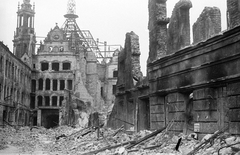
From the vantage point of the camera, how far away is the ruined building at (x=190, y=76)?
9047 mm

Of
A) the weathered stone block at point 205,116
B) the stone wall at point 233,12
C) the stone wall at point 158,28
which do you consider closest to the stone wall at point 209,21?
the stone wall at point 233,12

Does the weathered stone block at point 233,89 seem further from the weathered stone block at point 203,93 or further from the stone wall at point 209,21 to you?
the stone wall at point 209,21

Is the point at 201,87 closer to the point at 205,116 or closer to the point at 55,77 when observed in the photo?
the point at 205,116

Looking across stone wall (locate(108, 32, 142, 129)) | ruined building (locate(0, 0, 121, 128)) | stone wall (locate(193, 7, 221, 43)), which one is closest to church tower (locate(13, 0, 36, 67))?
ruined building (locate(0, 0, 121, 128))

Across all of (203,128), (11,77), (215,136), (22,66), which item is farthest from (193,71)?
(22,66)

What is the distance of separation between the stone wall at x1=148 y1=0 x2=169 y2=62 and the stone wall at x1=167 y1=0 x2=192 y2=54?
1553 mm

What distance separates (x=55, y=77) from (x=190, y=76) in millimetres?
40562

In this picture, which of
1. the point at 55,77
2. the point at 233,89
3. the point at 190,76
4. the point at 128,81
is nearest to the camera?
the point at 233,89

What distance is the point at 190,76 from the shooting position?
1101 cm

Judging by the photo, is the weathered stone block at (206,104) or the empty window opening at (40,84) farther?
the empty window opening at (40,84)

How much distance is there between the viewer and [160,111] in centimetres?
1316

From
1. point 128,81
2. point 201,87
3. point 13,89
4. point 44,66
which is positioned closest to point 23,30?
point 44,66

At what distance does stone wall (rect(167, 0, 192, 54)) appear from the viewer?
12.3 metres

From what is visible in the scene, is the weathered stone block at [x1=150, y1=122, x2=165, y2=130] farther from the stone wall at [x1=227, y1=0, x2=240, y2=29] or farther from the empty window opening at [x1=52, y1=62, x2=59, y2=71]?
the empty window opening at [x1=52, y1=62, x2=59, y2=71]
